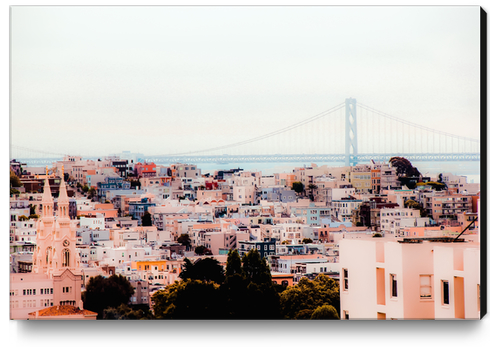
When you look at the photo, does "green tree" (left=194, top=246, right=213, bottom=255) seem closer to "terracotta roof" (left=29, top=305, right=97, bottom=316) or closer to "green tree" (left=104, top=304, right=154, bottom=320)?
"green tree" (left=104, top=304, right=154, bottom=320)

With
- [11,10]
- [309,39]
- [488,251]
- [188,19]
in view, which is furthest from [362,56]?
[11,10]

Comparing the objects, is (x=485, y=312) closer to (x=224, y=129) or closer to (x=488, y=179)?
(x=488, y=179)

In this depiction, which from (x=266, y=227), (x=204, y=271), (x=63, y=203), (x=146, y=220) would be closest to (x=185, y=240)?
(x=146, y=220)

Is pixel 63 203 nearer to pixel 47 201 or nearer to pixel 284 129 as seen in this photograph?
pixel 47 201

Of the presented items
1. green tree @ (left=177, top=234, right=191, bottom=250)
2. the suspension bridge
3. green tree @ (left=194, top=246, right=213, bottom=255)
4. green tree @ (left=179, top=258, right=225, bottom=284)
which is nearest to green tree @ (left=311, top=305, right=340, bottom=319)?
green tree @ (left=179, top=258, right=225, bottom=284)

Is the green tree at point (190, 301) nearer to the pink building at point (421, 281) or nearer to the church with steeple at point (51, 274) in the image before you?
the church with steeple at point (51, 274)

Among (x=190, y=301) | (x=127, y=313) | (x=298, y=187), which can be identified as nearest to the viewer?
(x=127, y=313)

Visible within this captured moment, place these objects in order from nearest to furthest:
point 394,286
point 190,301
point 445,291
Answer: point 445,291, point 394,286, point 190,301

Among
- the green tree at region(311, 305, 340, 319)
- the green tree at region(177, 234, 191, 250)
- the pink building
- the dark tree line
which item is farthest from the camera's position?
the green tree at region(177, 234, 191, 250)
